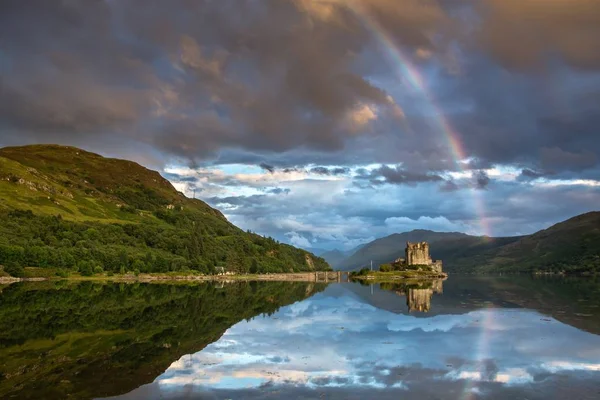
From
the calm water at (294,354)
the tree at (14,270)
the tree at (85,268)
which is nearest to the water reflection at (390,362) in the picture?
the calm water at (294,354)

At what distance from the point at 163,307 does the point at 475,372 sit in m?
58.5

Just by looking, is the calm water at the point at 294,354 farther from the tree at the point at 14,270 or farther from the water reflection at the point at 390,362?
the tree at the point at 14,270

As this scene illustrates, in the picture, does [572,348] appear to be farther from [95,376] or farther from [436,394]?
[95,376]

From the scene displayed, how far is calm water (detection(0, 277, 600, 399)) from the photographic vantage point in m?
29.6

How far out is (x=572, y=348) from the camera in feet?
147

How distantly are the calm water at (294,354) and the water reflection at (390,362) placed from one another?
113 millimetres

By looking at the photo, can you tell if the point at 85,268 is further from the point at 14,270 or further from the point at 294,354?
the point at 294,354

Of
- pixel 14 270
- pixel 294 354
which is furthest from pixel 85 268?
pixel 294 354

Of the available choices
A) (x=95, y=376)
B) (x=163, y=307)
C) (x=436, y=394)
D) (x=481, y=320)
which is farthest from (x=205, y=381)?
(x=163, y=307)

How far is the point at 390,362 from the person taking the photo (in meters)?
38.2

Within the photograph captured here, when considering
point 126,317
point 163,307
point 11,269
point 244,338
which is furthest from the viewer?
point 11,269

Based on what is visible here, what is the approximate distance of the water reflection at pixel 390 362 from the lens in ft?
96.7

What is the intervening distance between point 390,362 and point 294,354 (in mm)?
8679

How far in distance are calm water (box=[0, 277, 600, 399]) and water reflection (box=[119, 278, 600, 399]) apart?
113mm
